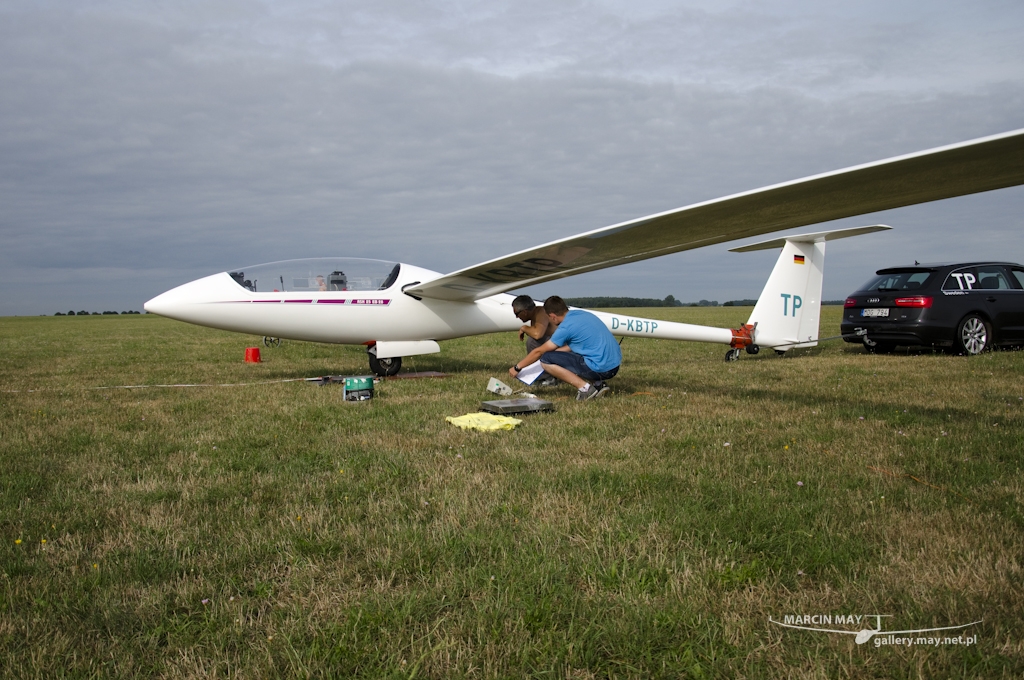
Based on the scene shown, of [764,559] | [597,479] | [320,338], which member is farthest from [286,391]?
[764,559]

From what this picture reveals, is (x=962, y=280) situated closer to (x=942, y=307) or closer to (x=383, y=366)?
(x=942, y=307)

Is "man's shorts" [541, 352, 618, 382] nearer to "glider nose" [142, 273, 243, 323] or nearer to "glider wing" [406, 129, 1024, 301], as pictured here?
"glider wing" [406, 129, 1024, 301]

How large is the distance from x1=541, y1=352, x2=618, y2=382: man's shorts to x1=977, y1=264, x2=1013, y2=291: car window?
9.23 metres

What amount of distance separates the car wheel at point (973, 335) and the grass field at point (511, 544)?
6.77 metres

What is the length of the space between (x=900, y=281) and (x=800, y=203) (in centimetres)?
896

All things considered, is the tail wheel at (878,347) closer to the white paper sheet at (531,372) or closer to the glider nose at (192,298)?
the white paper sheet at (531,372)

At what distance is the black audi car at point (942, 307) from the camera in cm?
1133

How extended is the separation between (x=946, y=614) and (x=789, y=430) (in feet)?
9.93

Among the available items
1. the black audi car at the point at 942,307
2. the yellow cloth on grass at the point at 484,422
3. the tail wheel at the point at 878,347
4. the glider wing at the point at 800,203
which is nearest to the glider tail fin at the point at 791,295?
the black audi car at the point at 942,307

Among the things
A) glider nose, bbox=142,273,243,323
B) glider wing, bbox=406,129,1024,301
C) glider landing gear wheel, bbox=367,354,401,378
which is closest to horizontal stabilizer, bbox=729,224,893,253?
glider wing, bbox=406,129,1024,301

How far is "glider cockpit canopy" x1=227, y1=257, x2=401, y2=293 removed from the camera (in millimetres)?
8609

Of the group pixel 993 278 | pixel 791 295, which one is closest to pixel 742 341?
pixel 791 295

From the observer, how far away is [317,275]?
28.8 ft

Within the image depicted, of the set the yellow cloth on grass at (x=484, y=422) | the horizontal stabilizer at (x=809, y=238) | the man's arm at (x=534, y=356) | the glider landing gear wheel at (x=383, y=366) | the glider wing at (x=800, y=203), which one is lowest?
the yellow cloth on grass at (x=484, y=422)
